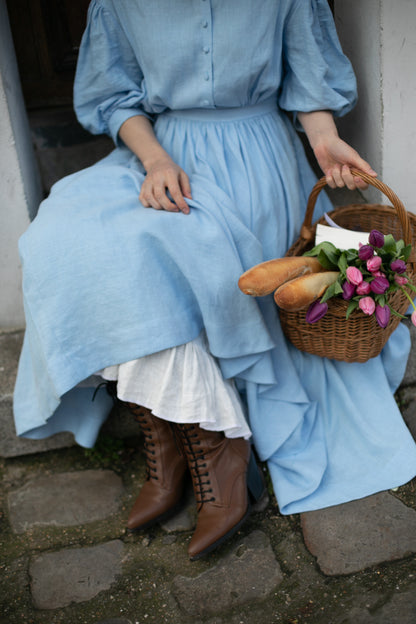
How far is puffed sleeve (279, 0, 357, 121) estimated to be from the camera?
6.07 feet

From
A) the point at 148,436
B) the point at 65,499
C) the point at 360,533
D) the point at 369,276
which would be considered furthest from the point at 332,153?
the point at 65,499

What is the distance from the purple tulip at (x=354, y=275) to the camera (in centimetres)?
152

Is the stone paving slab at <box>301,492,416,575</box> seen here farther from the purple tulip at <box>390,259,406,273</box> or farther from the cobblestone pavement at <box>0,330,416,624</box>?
the purple tulip at <box>390,259,406,273</box>

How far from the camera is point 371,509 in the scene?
1.83m

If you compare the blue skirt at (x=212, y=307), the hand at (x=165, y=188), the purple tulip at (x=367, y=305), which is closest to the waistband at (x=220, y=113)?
the blue skirt at (x=212, y=307)

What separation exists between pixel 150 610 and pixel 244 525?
380mm

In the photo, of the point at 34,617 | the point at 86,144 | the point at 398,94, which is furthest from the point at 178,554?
the point at 86,144

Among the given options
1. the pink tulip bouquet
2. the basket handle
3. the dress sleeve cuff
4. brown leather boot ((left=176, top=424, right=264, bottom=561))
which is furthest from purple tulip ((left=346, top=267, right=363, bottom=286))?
the dress sleeve cuff

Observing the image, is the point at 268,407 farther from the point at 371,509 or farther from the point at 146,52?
the point at 146,52

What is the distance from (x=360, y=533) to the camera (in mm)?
1761

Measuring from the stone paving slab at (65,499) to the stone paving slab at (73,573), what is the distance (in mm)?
136

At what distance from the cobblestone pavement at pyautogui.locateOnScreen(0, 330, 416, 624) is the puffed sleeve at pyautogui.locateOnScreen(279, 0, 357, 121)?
1.24 meters

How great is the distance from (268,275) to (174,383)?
38 centimetres

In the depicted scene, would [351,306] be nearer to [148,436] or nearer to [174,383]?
[174,383]
